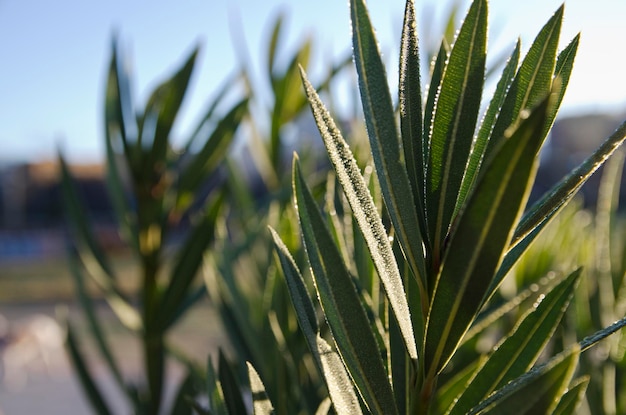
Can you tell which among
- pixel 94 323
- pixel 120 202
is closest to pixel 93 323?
pixel 94 323

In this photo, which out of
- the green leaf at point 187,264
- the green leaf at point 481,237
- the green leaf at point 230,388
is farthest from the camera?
the green leaf at point 187,264

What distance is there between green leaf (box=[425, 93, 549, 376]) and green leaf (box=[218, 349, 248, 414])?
0.30 feet

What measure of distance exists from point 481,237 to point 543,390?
1.4 inches

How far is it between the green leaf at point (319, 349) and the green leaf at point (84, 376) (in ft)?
1.21

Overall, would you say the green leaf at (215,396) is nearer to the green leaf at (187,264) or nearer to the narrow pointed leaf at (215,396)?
the narrow pointed leaf at (215,396)

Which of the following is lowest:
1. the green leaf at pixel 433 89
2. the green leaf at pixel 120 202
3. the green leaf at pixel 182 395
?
the green leaf at pixel 182 395

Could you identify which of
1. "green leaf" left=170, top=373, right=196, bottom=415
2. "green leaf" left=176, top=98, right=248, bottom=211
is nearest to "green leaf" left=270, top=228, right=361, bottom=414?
"green leaf" left=170, top=373, right=196, bottom=415

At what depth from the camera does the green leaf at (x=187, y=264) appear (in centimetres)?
50

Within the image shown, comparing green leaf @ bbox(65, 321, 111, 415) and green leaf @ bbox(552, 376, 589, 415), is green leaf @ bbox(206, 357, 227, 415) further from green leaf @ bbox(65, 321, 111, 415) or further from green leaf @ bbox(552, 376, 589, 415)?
green leaf @ bbox(65, 321, 111, 415)

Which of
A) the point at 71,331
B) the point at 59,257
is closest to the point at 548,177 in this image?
the point at 59,257

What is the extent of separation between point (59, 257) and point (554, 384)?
10.4 metres

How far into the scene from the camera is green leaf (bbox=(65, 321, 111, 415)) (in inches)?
20.1

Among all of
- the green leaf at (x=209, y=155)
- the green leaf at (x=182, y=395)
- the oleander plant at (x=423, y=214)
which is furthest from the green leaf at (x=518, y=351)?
the green leaf at (x=209, y=155)

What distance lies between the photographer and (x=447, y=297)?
0.17 meters
